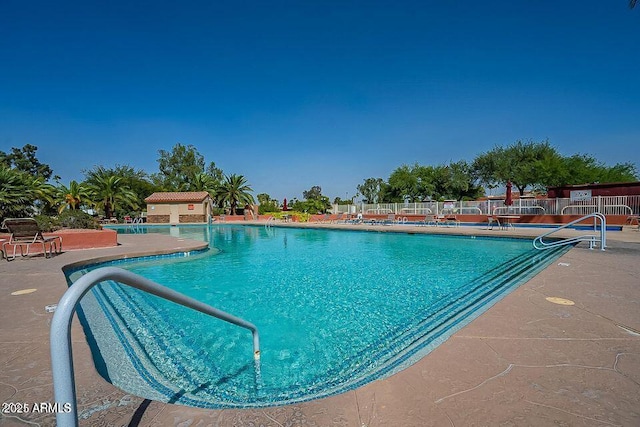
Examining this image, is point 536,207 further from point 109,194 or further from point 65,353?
point 109,194

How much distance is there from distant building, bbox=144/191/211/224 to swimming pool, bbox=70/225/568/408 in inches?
987

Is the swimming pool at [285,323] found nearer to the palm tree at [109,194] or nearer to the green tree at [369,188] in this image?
the palm tree at [109,194]

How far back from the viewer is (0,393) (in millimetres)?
1826

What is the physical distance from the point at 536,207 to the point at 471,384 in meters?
22.2

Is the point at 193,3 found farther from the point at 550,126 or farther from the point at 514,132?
the point at 514,132

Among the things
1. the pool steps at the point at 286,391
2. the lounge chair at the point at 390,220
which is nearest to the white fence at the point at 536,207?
the lounge chair at the point at 390,220

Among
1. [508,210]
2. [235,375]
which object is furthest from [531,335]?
[508,210]

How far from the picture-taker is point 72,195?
1069 inches

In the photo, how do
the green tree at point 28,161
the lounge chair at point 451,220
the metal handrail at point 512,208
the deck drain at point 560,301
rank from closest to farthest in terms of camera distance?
1. the deck drain at point 560,301
2. the metal handrail at point 512,208
3. the lounge chair at point 451,220
4. the green tree at point 28,161

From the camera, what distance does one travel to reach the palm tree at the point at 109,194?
3008 cm

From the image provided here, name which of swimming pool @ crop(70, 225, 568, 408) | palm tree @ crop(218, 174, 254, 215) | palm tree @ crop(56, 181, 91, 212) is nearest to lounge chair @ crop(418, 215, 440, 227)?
swimming pool @ crop(70, 225, 568, 408)

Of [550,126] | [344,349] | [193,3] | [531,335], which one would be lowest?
[344,349]

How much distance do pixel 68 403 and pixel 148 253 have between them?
9407 millimetres

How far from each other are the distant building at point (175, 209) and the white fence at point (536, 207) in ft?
67.6
